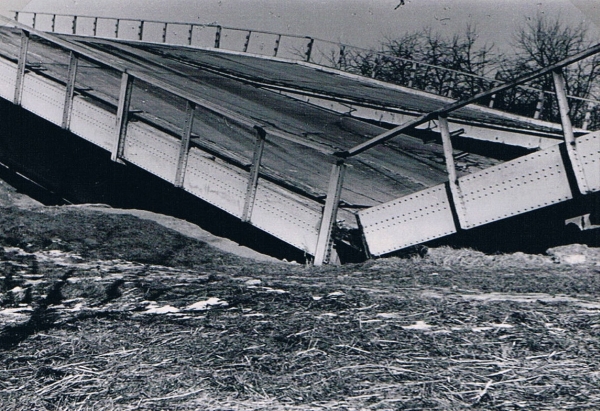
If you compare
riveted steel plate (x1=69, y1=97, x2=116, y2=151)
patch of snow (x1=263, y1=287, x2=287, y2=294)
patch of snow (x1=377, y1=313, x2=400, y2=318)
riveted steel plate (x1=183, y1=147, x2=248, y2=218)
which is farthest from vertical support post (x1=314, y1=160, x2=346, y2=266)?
riveted steel plate (x1=69, y1=97, x2=116, y2=151)

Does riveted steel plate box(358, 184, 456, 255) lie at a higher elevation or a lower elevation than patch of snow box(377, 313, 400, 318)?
higher

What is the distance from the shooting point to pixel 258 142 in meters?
8.66

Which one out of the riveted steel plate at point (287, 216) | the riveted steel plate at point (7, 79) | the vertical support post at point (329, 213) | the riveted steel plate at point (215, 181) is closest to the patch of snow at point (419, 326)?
the vertical support post at point (329, 213)

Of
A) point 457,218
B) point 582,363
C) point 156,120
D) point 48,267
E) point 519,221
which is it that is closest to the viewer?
point 582,363

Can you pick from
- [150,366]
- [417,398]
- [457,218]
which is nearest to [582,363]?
[417,398]

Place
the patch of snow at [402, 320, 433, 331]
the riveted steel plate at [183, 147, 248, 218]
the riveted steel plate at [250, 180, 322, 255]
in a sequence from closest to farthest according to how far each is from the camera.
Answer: the patch of snow at [402, 320, 433, 331] < the riveted steel plate at [250, 180, 322, 255] < the riveted steel plate at [183, 147, 248, 218]

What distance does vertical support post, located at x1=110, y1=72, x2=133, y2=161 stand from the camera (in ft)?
33.7

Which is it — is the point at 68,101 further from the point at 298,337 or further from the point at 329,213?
the point at 298,337

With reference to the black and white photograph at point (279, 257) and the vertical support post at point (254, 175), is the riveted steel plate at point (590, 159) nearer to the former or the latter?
the black and white photograph at point (279, 257)

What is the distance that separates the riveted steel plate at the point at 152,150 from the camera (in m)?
9.83

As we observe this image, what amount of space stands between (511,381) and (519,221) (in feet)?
16.2

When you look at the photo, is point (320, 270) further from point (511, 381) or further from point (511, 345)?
point (511, 381)

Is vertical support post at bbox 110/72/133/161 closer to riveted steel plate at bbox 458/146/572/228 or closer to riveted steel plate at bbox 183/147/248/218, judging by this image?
riveted steel plate at bbox 183/147/248/218

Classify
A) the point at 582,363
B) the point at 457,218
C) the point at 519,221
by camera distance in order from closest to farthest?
the point at 582,363, the point at 457,218, the point at 519,221
